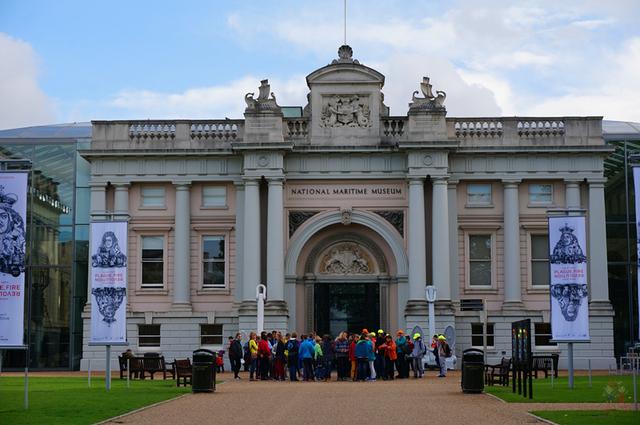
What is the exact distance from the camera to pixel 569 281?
32562 millimetres

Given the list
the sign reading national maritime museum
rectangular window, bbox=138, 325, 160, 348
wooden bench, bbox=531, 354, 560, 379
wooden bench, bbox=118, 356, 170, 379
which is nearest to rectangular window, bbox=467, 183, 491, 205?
the sign reading national maritime museum

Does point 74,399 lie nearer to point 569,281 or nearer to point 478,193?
point 569,281

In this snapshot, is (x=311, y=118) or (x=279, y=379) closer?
(x=279, y=379)

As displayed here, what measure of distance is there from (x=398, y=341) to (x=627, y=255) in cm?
1358

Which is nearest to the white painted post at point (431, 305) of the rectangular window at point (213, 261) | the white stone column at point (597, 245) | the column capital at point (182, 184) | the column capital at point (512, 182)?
the column capital at point (512, 182)

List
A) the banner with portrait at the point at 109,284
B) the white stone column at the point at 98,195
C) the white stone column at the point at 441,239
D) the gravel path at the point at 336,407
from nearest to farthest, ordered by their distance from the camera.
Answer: the gravel path at the point at 336,407
the banner with portrait at the point at 109,284
the white stone column at the point at 441,239
the white stone column at the point at 98,195

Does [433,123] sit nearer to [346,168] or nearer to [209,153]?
[346,168]

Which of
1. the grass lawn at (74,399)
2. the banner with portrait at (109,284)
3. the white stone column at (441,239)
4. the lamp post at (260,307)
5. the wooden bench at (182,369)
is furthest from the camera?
the white stone column at (441,239)

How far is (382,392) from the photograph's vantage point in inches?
1240

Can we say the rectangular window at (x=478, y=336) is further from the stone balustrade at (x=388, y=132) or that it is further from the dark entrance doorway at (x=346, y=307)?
the stone balustrade at (x=388, y=132)

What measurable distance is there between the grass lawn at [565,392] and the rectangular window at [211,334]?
15.3 metres

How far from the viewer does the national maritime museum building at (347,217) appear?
47.1 meters

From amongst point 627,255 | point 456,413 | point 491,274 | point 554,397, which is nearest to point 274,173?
point 491,274

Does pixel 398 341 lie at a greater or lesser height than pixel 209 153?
lesser
